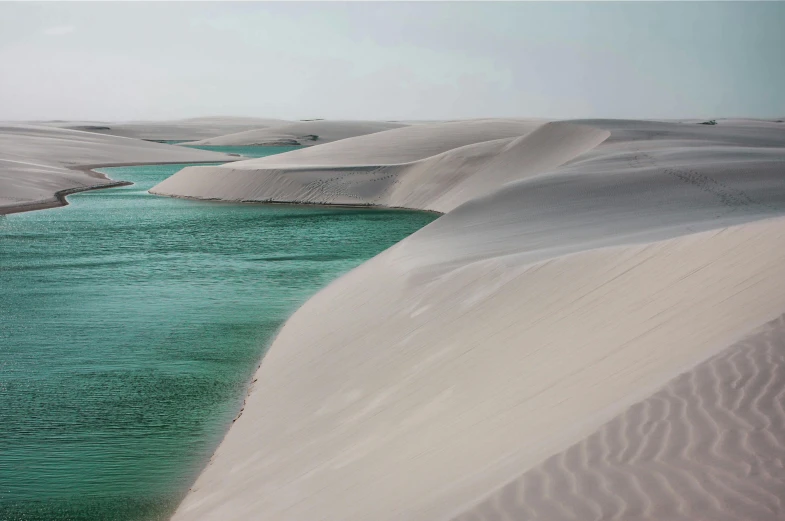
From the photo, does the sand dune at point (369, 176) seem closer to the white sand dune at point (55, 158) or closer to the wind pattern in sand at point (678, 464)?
the white sand dune at point (55, 158)

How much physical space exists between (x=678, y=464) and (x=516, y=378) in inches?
110

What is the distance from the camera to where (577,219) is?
15992mm

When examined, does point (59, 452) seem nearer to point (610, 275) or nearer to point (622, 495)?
point (610, 275)

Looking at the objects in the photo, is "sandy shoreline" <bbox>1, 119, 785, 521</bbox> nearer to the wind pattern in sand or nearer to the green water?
the wind pattern in sand

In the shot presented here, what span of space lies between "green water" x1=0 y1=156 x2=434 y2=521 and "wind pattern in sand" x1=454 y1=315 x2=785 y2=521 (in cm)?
419

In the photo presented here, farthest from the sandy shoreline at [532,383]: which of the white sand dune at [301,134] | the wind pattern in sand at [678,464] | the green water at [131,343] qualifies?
the white sand dune at [301,134]

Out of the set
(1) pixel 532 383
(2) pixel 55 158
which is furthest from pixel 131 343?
(2) pixel 55 158

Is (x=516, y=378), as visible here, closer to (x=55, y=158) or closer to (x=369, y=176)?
(x=369, y=176)

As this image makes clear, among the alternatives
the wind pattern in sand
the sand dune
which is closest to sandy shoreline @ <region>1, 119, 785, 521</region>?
the wind pattern in sand

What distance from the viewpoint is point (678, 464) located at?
3.64 meters

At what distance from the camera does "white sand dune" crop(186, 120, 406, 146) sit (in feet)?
356

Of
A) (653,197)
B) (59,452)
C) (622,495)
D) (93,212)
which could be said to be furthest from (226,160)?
(622,495)

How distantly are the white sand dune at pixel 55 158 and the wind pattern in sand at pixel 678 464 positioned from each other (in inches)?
1277

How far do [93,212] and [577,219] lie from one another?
72.4ft
